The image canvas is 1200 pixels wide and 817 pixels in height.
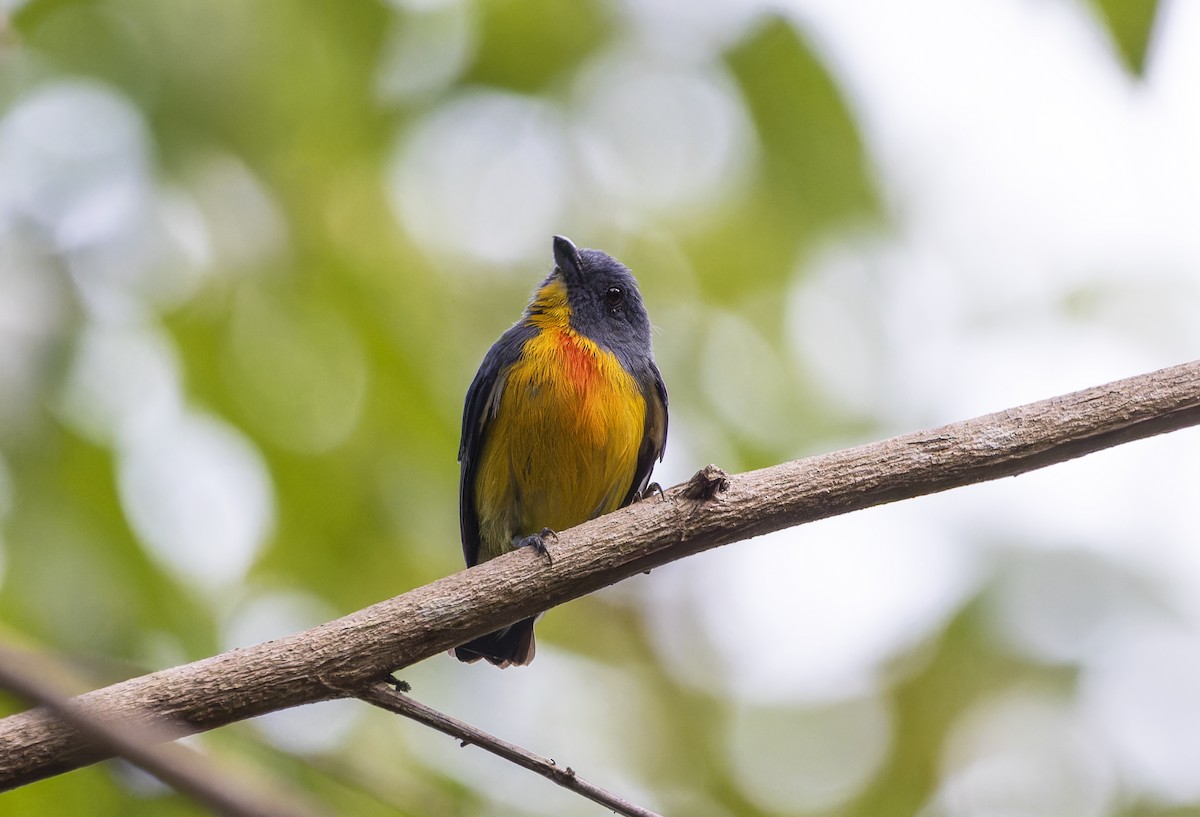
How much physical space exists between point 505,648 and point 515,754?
2.14 m

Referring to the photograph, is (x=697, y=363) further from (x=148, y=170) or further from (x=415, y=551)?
(x=148, y=170)

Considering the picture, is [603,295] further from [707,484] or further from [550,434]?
[707,484]

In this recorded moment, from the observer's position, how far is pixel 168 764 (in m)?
0.75

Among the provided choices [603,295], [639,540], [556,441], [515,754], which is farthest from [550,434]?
[515,754]

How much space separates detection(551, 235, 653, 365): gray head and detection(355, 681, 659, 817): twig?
2519mm

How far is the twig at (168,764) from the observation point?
681 millimetres

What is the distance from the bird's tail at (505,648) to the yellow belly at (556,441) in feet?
1.15

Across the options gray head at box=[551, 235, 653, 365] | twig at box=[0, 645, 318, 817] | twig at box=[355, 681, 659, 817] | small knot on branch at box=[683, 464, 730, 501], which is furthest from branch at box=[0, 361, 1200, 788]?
twig at box=[0, 645, 318, 817]

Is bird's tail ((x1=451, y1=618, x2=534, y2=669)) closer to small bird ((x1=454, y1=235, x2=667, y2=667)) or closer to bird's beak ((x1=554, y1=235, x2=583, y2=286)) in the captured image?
small bird ((x1=454, y1=235, x2=667, y2=667))

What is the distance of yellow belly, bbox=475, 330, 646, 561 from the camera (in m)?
4.59

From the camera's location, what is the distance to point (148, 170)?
Answer: 4.48 m

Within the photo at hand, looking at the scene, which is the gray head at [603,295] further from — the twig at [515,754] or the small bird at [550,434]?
the twig at [515,754]

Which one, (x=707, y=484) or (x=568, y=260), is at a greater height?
(x=568, y=260)

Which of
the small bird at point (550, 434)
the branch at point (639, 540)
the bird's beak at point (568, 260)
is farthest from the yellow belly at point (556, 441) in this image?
the branch at point (639, 540)
